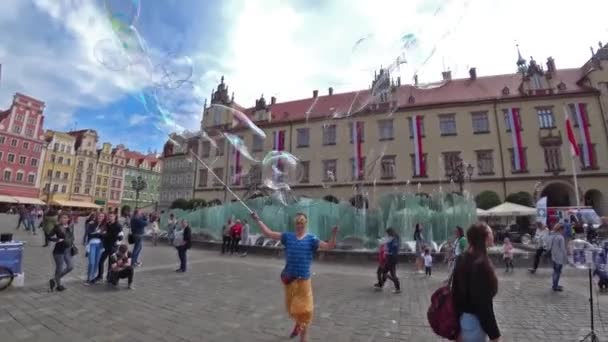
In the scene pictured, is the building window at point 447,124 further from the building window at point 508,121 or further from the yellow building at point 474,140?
the building window at point 508,121

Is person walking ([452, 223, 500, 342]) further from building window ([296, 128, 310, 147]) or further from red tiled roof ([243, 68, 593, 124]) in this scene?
building window ([296, 128, 310, 147])

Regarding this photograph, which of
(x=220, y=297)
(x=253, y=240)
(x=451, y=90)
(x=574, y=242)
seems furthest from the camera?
(x=451, y=90)

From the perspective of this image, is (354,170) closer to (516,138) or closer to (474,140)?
(474,140)

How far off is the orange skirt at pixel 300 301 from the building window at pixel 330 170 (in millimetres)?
32951

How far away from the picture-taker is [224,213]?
20.8 metres

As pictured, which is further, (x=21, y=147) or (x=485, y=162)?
(x=21, y=147)

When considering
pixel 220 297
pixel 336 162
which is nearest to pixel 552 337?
pixel 220 297

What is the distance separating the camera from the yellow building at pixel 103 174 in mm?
69500

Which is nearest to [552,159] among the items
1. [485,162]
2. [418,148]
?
[485,162]

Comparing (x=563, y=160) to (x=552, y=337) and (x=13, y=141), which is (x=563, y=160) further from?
(x=13, y=141)

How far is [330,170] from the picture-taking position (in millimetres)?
38219

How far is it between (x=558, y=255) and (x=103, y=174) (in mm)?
80915

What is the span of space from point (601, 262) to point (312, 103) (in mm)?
41268

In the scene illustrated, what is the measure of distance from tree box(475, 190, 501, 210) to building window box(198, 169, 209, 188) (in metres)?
34.3
